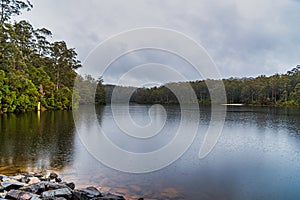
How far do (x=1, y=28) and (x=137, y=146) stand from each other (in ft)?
77.5

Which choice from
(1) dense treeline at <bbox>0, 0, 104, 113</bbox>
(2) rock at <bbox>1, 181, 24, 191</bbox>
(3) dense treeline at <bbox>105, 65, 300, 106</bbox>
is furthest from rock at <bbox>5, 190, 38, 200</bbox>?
(3) dense treeline at <bbox>105, 65, 300, 106</bbox>

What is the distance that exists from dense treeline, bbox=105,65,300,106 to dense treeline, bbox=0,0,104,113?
14065mm

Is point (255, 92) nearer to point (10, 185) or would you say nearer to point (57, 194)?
point (57, 194)

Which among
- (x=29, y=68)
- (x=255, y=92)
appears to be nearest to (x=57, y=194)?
(x=29, y=68)

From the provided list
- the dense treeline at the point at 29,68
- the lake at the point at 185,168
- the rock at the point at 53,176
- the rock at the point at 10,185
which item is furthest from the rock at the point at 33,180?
the dense treeline at the point at 29,68

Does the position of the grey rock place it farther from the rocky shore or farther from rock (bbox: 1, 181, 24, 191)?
rock (bbox: 1, 181, 24, 191)

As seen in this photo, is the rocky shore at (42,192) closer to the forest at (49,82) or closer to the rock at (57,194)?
the rock at (57,194)

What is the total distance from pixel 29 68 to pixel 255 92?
63831 millimetres

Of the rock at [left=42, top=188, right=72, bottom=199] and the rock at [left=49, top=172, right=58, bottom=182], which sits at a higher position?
the rock at [left=42, top=188, right=72, bottom=199]

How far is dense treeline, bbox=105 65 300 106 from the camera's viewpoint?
69375 mm

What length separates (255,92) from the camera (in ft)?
262

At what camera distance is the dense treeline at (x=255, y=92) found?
69.4m

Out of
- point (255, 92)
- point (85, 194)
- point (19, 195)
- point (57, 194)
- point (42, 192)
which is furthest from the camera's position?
point (255, 92)

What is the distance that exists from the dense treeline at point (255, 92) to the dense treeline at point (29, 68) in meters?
14.1
